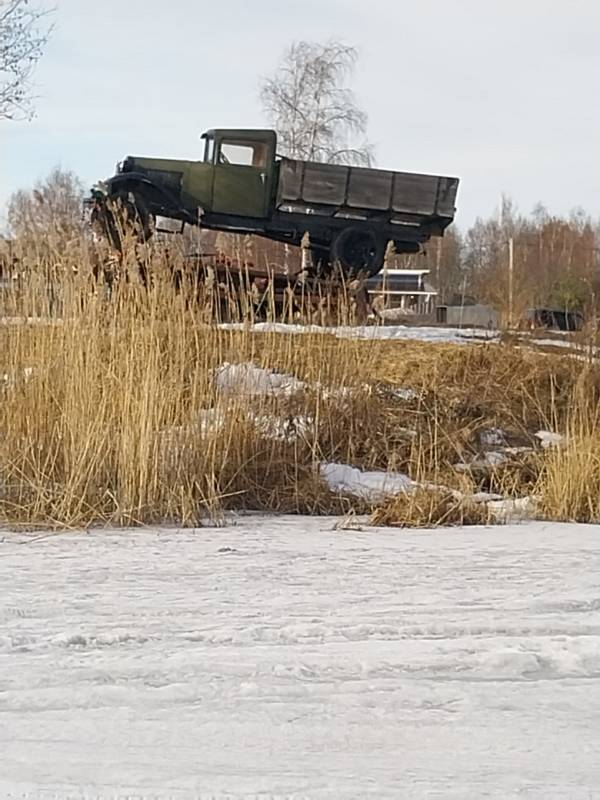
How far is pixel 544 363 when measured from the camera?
6.33m

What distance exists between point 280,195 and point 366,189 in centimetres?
115

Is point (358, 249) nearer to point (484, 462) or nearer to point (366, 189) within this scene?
point (366, 189)

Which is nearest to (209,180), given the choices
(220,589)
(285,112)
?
(220,589)

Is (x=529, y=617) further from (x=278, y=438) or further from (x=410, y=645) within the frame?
(x=278, y=438)

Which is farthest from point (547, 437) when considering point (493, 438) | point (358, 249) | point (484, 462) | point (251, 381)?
point (358, 249)

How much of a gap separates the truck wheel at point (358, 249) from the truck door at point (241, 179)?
1.09 metres

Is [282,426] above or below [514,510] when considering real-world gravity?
above

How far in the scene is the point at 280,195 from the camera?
11039 millimetres

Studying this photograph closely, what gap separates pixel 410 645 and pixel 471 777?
0.61 m

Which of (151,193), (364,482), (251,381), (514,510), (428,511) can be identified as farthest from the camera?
(151,193)

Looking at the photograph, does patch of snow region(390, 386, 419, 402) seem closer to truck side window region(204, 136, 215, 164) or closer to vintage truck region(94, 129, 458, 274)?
vintage truck region(94, 129, 458, 274)

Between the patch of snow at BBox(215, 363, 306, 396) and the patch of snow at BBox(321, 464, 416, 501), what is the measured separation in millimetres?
440

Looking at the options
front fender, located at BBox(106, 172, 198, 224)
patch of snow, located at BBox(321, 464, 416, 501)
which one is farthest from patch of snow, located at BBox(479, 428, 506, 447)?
front fender, located at BBox(106, 172, 198, 224)

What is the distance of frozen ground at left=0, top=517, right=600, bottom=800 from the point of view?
1.60 metres
